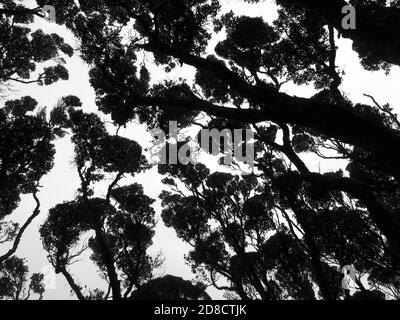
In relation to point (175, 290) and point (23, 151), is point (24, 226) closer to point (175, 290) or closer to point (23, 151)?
point (23, 151)

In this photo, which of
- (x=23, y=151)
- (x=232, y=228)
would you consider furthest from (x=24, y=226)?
(x=232, y=228)

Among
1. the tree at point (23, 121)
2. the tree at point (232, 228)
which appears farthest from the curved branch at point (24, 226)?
the tree at point (232, 228)

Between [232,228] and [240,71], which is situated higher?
[240,71]

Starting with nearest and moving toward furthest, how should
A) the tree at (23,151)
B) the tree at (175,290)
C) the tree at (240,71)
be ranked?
the tree at (240,71), the tree at (23,151), the tree at (175,290)

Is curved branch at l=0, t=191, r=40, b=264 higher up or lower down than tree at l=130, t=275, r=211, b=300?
higher up

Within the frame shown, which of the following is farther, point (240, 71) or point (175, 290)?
point (175, 290)

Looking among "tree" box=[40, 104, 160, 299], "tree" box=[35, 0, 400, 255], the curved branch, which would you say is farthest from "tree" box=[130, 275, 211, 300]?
"tree" box=[35, 0, 400, 255]

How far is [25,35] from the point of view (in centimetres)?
1529

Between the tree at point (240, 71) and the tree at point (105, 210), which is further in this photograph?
the tree at point (105, 210)

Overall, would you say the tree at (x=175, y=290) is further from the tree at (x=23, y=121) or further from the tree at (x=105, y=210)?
the tree at (x=23, y=121)

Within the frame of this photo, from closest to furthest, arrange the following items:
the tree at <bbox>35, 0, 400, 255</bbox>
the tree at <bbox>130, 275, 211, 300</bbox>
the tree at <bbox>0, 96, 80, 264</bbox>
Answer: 1. the tree at <bbox>35, 0, 400, 255</bbox>
2. the tree at <bbox>0, 96, 80, 264</bbox>
3. the tree at <bbox>130, 275, 211, 300</bbox>

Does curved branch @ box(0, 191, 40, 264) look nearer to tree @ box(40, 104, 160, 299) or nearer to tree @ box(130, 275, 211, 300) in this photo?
tree @ box(40, 104, 160, 299)
